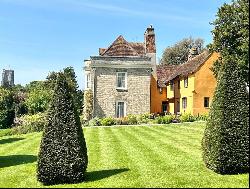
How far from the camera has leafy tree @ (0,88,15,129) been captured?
56.6 meters

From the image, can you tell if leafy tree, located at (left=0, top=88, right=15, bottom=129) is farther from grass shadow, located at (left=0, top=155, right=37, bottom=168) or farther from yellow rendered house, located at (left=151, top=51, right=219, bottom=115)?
grass shadow, located at (left=0, top=155, right=37, bottom=168)

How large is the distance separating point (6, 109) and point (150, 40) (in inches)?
952

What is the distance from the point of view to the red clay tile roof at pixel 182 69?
45509mm

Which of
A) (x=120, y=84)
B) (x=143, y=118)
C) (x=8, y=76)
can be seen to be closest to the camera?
(x=143, y=118)

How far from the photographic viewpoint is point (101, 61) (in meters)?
44.1

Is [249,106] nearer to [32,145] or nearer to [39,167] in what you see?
[39,167]

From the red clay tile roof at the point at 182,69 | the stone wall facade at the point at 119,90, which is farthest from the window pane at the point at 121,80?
the red clay tile roof at the point at 182,69

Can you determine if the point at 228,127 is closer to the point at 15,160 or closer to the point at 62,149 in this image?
the point at 62,149

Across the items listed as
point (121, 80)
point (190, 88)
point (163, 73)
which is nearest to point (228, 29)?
point (190, 88)

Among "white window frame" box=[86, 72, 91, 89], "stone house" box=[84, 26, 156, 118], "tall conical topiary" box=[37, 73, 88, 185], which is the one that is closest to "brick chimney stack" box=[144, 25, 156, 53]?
"stone house" box=[84, 26, 156, 118]

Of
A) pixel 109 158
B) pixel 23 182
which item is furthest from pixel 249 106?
pixel 23 182

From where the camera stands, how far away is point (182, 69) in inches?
2019

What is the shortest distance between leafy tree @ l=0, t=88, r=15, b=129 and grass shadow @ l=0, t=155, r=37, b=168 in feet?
121

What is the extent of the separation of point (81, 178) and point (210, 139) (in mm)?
4643
